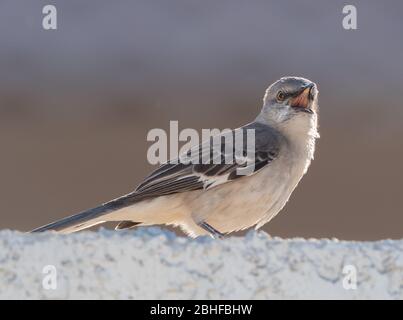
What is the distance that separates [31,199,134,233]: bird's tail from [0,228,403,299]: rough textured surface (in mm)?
885

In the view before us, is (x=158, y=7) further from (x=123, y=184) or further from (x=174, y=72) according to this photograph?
(x=123, y=184)

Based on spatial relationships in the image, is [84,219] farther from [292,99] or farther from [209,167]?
[292,99]

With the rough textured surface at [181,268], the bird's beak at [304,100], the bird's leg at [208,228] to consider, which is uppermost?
the bird's beak at [304,100]

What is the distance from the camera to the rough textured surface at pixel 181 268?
1.50m

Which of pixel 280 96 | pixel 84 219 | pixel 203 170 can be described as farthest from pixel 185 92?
pixel 84 219

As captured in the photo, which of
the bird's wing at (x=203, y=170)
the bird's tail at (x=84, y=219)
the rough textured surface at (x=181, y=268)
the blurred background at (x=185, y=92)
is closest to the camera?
the rough textured surface at (x=181, y=268)

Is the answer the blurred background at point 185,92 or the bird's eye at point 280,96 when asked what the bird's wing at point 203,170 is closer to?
the bird's eye at point 280,96

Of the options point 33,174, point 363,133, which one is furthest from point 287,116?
point 33,174

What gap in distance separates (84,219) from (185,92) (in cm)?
187

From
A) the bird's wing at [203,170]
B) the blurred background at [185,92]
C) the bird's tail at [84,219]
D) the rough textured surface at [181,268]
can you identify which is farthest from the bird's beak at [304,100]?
the rough textured surface at [181,268]

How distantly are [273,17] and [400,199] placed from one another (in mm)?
1025

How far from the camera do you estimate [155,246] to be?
1533 mm

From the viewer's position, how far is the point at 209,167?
2.94 m

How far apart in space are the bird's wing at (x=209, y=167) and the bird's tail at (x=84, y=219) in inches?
3.0
